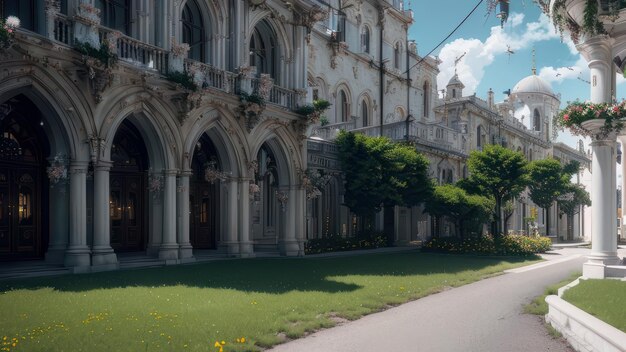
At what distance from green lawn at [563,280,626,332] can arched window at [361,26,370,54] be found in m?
27.9

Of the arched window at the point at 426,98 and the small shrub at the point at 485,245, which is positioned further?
the arched window at the point at 426,98

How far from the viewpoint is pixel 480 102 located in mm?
48594

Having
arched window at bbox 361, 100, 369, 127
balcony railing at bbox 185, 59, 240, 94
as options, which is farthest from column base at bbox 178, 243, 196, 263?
arched window at bbox 361, 100, 369, 127

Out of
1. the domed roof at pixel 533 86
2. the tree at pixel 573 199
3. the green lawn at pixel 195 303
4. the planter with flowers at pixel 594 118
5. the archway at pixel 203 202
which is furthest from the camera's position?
the domed roof at pixel 533 86

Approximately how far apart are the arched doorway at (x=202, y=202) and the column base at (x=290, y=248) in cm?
279

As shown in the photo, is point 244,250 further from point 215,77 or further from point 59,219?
point 59,219

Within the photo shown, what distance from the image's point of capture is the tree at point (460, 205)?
28859 mm

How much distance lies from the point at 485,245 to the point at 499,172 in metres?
4.35

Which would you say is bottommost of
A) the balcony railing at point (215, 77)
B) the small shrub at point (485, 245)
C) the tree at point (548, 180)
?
the small shrub at point (485, 245)

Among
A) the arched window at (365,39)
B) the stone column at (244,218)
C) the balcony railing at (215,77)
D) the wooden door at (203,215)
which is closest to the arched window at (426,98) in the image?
the arched window at (365,39)

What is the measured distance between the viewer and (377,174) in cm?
2772

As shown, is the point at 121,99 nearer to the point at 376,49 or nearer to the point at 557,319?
the point at 557,319

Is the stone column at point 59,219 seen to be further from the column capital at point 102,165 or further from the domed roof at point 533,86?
the domed roof at point 533,86

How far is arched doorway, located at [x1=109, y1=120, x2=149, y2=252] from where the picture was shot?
68.0 ft
